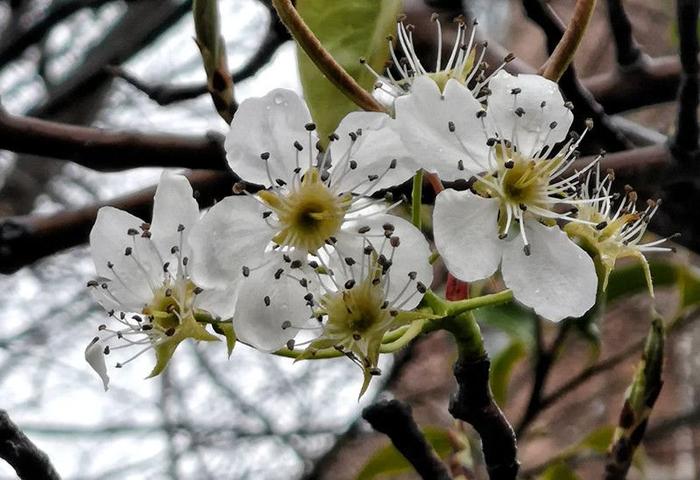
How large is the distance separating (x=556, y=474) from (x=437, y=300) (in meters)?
0.56

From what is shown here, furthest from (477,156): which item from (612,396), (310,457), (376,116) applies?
(612,396)

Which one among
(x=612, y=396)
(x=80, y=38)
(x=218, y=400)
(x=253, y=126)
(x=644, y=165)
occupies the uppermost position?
(x=253, y=126)

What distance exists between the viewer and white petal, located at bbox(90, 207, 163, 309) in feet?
1.52

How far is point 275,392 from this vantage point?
7.04ft

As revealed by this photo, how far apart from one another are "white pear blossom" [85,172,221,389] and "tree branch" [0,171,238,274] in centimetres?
25

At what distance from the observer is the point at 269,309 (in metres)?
0.40

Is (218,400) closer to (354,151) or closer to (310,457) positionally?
(310,457)

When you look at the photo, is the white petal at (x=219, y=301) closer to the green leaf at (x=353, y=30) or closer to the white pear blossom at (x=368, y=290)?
the white pear blossom at (x=368, y=290)

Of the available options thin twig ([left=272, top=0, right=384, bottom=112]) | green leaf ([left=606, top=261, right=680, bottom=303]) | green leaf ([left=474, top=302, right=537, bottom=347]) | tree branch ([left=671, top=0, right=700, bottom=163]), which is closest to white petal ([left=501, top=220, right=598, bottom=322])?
thin twig ([left=272, top=0, right=384, bottom=112])

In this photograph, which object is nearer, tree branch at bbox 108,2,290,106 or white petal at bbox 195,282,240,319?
white petal at bbox 195,282,240,319

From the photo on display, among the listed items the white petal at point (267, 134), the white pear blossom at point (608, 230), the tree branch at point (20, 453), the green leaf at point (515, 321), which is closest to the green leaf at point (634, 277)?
the green leaf at point (515, 321)

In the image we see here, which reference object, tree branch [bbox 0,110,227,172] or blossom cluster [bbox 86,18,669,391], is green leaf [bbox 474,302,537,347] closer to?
tree branch [bbox 0,110,227,172]

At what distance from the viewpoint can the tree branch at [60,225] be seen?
2.36 feet

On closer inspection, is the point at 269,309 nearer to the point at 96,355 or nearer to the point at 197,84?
the point at 96,355
